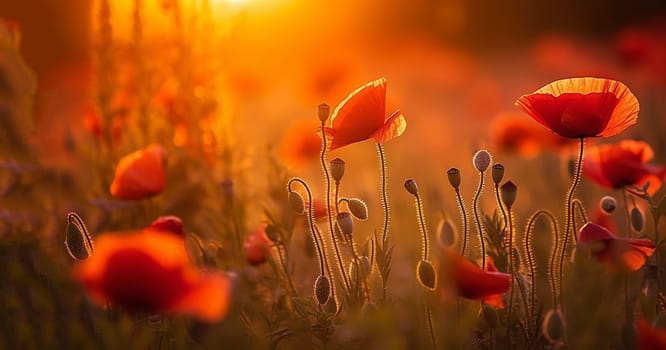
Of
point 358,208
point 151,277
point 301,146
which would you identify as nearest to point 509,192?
point 358,208

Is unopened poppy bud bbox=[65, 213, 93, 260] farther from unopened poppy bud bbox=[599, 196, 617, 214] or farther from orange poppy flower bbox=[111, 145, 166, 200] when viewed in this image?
unopened poppy bud bbox=[599, 196, 617, 214]

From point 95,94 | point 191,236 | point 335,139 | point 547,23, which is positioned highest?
point 547,23

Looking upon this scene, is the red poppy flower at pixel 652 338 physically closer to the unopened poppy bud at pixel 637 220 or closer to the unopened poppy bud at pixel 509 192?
the unopened poppy bud at pixel 509 192

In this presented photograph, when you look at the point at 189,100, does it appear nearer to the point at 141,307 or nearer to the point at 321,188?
the point at 321,188

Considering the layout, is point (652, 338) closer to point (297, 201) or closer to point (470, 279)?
point (470, 279)

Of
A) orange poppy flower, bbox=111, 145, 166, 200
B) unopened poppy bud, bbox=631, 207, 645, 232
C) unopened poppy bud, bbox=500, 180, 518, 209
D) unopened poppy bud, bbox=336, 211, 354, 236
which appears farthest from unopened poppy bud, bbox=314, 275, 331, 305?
unopened poppy bud, bbox=631, 207, 645, 232

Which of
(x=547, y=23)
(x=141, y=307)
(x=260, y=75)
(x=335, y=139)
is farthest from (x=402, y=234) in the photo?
(x=547, y=23)
